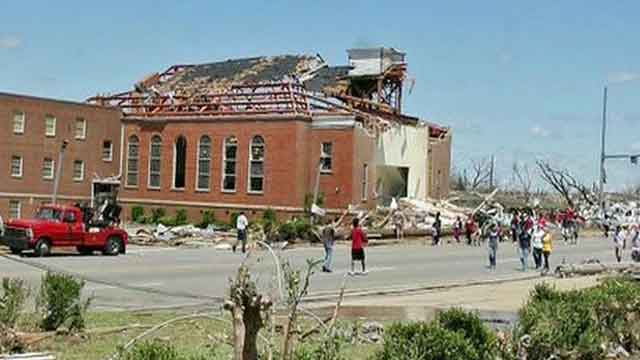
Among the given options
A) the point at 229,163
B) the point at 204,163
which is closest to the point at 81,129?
the point at 204,163

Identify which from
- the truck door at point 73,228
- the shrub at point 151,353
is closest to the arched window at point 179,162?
the truck door at point 73,228

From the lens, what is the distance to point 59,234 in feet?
127

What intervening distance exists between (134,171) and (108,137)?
119 inches

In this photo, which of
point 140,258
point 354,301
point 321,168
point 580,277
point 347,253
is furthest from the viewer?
point 321,168

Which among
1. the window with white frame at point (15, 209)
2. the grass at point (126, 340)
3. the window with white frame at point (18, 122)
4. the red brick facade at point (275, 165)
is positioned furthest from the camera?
the window with white frame at point (18, 122)

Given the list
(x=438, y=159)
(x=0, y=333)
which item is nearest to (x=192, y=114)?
(x=438, y=159)

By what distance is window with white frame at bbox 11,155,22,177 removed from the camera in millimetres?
66875

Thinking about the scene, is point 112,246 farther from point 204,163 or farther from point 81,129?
point 81,129

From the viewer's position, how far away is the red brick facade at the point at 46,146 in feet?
218

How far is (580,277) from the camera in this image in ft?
110

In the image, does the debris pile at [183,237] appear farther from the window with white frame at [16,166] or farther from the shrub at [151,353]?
the shrub at [151,353]

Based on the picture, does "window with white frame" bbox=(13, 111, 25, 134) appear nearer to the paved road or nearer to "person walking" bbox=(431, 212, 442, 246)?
the paved road

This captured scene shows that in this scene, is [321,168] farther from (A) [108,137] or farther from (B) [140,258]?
(B) [140,258]

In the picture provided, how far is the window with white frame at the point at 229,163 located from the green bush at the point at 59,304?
53.2 metres
